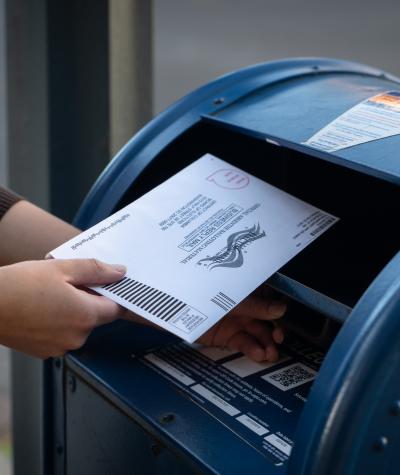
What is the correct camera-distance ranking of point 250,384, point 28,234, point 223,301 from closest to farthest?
1. point 223,301
2. point 250,384
3. point 28,234

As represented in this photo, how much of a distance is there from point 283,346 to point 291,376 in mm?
113

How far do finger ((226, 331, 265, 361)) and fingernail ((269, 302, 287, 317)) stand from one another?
0.08m

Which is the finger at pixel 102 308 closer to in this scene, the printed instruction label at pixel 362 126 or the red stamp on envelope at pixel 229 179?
the red stamp on envelope at pixel 229 179

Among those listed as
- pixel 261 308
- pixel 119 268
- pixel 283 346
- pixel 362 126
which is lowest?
pixel 283 346

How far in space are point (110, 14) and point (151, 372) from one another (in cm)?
106

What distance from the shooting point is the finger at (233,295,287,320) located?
4.43ft

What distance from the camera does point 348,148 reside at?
1.25 metres

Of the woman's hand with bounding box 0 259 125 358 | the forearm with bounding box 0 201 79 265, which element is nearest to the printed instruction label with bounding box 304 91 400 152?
the woman's hand with bounding box 0 259 125 358

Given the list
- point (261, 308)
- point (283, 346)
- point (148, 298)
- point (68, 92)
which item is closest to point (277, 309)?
point (261, 308)

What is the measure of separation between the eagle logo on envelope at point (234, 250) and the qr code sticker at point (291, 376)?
0.73ft

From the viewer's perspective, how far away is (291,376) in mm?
1353

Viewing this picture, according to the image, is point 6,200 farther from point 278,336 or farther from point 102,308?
point 278,336

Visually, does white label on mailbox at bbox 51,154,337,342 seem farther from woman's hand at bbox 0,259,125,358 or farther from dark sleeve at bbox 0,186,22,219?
dark sleeve at bbox 0,186,22,219

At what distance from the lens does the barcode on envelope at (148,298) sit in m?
1.17
